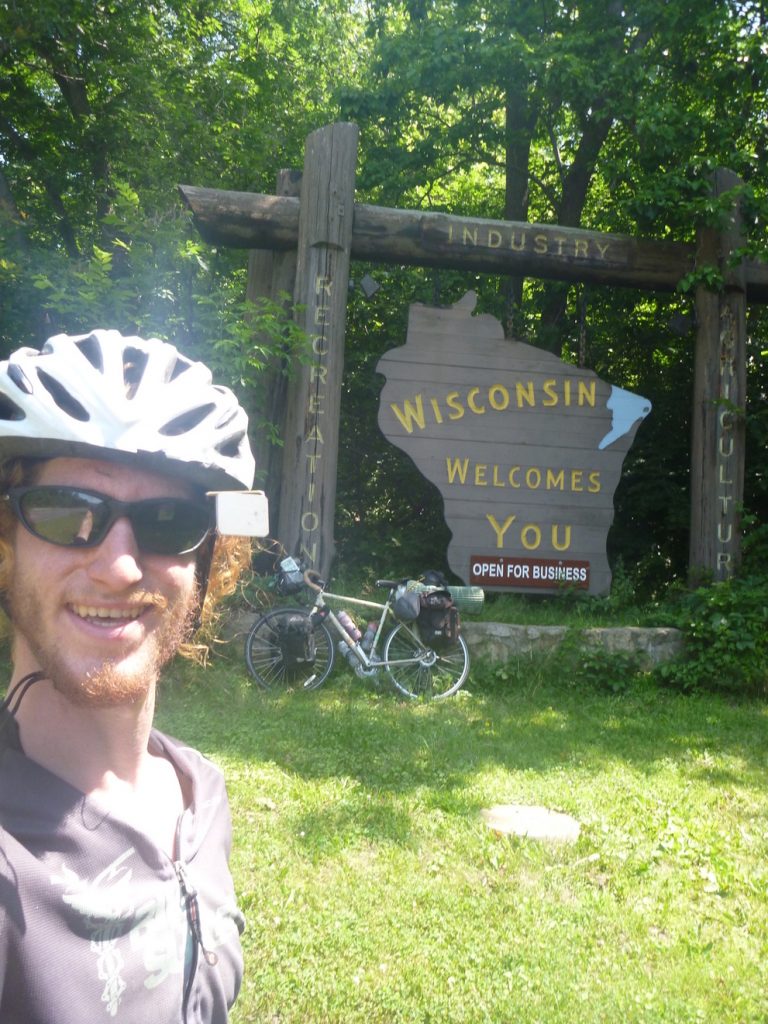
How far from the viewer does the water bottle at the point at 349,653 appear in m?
6.95

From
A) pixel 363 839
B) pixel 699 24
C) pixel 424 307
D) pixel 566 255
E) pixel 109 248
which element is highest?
pixel 699 24

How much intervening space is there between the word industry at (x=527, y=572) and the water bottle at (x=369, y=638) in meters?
1.33

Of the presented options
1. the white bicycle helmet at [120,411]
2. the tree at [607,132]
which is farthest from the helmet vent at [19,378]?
the tree at [607,132]

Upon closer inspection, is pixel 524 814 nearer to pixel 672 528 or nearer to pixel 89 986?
pixel 89 986

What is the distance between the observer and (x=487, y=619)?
751 cm

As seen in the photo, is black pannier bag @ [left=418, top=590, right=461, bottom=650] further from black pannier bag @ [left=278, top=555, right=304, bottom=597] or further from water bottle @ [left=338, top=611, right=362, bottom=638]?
black pannier bag @ [left=278, top=555, right=304, bottom=597]

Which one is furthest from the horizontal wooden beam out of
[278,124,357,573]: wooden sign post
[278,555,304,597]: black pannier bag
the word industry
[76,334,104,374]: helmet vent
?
[76,334,104,374]: helmet vent

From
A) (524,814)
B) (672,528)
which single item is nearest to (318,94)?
(672,528)

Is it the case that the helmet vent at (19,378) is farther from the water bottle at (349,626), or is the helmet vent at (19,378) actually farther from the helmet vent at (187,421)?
the water bottle at (349,626)

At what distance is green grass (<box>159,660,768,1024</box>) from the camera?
2.93 metres

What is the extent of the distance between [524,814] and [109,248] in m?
9.45

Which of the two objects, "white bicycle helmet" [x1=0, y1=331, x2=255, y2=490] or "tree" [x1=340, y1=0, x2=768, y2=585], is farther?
"tree" [x1=340, y1=0, x2=768, y2=585]

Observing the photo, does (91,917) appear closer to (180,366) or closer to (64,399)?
(64,399)

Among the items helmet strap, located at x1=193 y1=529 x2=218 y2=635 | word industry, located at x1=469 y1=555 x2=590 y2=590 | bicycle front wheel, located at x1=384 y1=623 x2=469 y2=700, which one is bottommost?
bicycle front wheel, located at x1=384 y1=623 x2=469 y2=700
